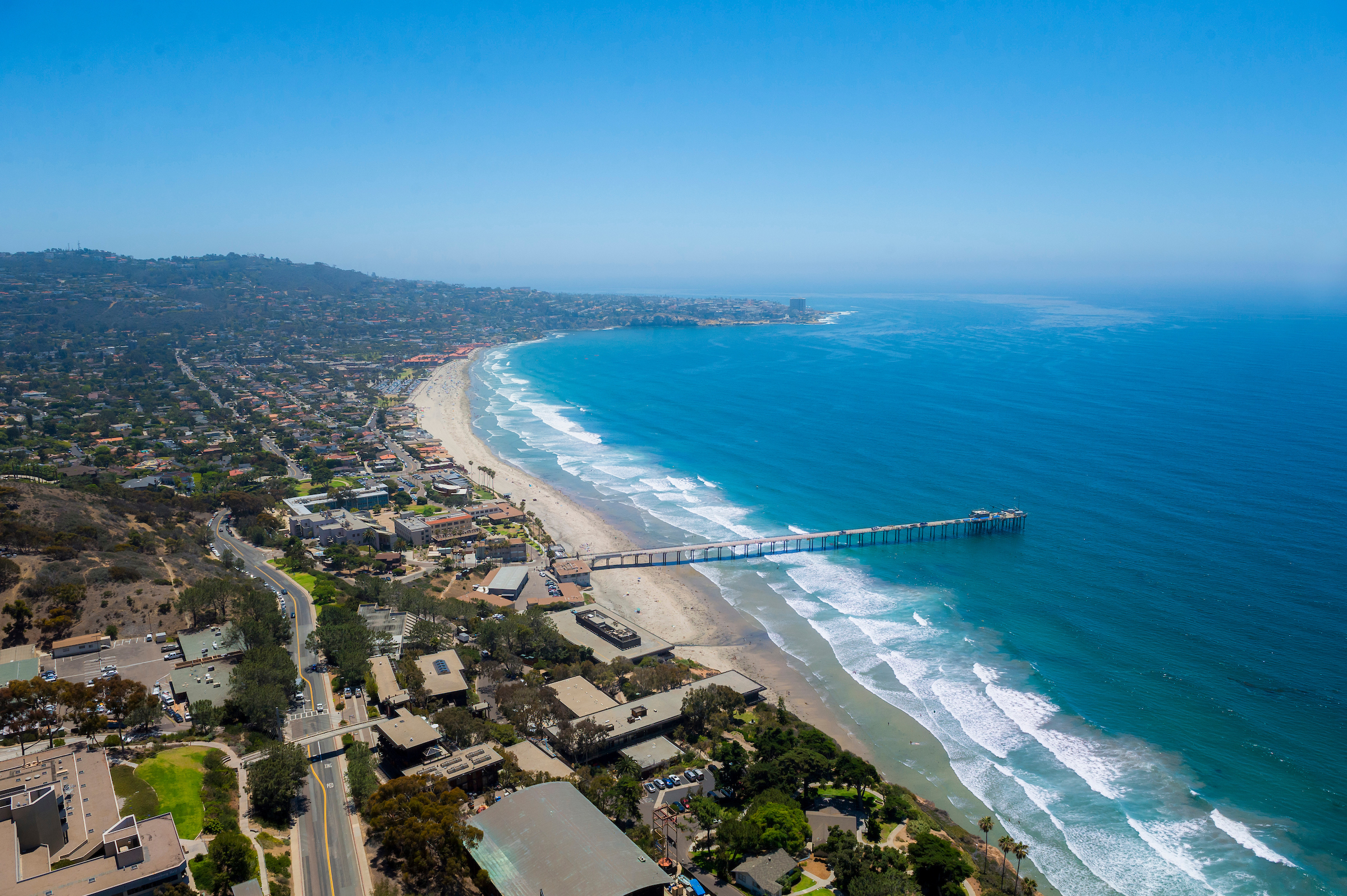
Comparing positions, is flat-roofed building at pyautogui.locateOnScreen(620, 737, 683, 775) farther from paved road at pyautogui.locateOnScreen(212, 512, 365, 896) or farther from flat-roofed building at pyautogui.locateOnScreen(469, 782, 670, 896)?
paved road at pyautogui.locateOnScreen(212, 512, 365, 896)

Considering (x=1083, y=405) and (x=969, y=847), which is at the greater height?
(x=1083, y=405)

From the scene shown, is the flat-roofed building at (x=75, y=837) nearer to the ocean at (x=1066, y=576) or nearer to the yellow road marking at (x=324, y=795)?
the yellow road marking at (x=324, y=795)

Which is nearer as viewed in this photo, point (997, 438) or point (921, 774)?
point (921, 774)

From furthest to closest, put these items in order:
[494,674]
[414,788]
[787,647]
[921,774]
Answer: [787,647]
[494,674]
[921,774]
[414,788]

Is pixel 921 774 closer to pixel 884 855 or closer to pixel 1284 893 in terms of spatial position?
pixel 884 855

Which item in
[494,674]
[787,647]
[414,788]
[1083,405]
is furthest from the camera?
[1083,405]

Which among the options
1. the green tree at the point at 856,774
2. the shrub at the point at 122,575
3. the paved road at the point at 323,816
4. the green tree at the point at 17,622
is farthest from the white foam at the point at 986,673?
the green tree at the point at 17,622

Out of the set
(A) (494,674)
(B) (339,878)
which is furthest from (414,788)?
(A) (494,674)

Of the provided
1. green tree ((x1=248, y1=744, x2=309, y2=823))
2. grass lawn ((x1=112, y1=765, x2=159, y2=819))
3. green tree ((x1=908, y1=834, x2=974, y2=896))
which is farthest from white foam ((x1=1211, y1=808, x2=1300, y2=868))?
grass lawn ((x1=112, y1=765, x2=159, y2=819))

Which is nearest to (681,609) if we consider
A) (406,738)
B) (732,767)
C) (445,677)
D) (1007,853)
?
(445,677)

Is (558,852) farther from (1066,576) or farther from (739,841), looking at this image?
(1066,576)
